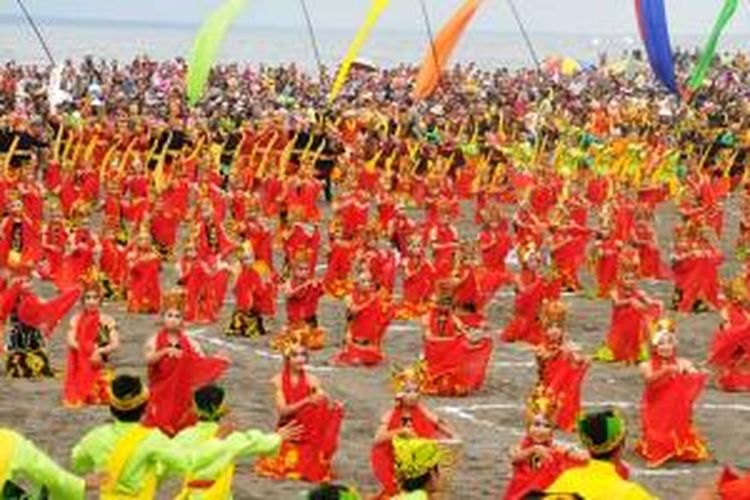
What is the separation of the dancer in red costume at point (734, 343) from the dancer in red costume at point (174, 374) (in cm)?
647

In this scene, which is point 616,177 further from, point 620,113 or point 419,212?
point 620,113

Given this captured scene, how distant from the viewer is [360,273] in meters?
22.9

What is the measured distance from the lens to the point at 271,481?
50.6 feet

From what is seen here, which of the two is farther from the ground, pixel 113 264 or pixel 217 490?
pixel 113 264

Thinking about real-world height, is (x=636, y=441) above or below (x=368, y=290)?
below

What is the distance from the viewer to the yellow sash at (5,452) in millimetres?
8516

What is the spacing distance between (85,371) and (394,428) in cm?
573

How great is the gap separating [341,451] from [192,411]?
6.17ft

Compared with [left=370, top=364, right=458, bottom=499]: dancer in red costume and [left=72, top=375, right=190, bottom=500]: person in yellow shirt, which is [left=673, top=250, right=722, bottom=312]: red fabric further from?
[left=72, top=375, right=190, bottom=500]: person in yellow shirt

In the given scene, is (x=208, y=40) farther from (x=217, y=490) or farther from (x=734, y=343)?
(x=217, y=490)

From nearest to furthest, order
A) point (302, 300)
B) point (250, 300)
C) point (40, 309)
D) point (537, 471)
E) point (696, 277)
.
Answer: point (537, 471), point (40, 309), point (302, 300), point (250, 300), point (696, 277)

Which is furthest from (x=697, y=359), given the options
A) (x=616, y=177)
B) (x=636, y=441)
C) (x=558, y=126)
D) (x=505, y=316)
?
(x=558, y=126)

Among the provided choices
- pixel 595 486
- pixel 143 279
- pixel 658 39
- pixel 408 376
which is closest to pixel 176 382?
pixel 408 376

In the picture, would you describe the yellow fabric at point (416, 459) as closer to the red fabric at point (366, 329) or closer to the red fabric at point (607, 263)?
Result: the red fabric at point (366, 329)
